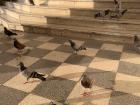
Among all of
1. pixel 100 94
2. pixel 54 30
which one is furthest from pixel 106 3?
pixel 100 94

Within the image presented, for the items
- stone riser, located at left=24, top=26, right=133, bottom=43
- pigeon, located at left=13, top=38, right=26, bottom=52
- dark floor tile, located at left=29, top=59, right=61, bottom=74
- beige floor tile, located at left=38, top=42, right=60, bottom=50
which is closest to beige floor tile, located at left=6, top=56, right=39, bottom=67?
dark floor tile, located at left=29, top=59, right=61, bottom=74

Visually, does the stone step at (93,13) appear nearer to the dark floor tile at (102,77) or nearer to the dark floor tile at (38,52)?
the dark floor tile at (38,52)

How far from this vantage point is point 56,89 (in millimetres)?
3812

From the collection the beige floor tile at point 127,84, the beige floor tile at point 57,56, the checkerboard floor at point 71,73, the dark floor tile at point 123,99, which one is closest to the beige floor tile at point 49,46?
the checkerboard floor at point 71,73

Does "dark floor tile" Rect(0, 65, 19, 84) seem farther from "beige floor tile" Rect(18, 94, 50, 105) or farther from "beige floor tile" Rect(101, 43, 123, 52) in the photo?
"beige floor tile" Rect(101, 43, 123, 52)

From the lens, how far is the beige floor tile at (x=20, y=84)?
3868 millimetres

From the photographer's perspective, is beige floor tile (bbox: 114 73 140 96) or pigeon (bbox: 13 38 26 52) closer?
beige floor tile (bbox: 114 73 140 96)

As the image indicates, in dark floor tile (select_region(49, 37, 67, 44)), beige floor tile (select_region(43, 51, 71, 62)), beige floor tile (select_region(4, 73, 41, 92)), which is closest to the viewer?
beige floor tile (select_region(4, 73, 41, 92))

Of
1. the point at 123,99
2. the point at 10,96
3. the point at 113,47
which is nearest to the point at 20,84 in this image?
the point at 10,96

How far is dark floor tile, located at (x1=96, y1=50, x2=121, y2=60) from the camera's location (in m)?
5.12

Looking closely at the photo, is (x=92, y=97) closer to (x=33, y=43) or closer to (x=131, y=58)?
(x=131, y=58)

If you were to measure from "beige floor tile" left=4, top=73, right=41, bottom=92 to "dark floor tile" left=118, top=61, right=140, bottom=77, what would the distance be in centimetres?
177

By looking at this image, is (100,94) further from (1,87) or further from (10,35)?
(10,35)

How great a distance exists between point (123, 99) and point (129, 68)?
1.21 m
